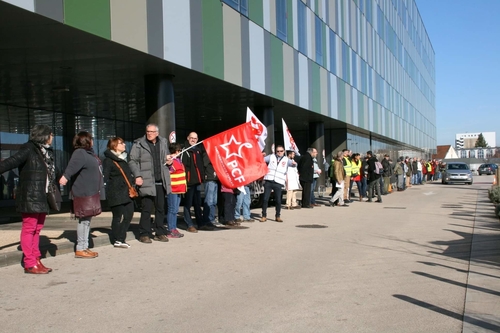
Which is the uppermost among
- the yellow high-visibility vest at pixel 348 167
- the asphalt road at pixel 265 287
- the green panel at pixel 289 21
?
the green panel at pixel 289 21

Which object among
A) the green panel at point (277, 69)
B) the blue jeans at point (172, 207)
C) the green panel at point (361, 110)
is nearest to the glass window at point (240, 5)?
the green panel at point (277, 69)

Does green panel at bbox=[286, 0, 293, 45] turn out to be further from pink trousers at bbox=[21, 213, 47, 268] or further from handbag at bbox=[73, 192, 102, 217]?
pink trousers at bbox=[21, 213, 47, 268]

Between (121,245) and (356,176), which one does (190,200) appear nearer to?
(121,245)

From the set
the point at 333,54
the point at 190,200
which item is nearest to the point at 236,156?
the point at 190,200

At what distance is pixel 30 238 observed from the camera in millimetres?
7242

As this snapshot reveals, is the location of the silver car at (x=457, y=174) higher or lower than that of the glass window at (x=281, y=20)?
lower

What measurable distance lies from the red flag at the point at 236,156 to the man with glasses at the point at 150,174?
1.50 metres

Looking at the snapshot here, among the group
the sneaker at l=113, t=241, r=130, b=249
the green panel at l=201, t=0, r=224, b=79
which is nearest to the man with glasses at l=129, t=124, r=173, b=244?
the sneaker at l=113, t=241, r=130, b=249

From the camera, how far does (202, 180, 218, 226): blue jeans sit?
1177 cm

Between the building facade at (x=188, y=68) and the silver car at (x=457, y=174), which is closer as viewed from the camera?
the building facade at (x=188, y=68)

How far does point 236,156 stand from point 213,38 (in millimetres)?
5205

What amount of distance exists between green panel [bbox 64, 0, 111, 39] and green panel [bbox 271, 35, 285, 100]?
9563 millimetres

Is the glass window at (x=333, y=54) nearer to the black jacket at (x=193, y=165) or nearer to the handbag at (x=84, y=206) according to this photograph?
the black jacket at (x=193, y=165)

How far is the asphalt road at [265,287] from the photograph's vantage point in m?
5.23
